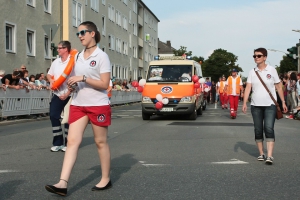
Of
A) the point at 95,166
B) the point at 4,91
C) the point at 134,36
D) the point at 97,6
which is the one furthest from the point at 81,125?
the point at 134,36

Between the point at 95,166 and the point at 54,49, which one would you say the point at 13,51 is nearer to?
the point at 54,49

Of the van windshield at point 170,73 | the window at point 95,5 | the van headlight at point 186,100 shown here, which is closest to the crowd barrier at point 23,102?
the van windshield at point 170,73

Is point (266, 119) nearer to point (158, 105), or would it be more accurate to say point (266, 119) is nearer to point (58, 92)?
point (58, 92)

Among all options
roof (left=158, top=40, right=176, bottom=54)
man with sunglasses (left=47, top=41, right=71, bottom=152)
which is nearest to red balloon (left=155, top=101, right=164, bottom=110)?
man with sunglasses (left=47, top=41, right=71, bottom=152)

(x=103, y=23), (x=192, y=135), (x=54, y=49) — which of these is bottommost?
(x=192, y=135)

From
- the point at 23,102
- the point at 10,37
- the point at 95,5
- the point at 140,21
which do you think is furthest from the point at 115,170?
the point at 140,21

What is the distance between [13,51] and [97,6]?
71.5 ft

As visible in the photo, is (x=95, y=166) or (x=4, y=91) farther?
(x=4, y=91)

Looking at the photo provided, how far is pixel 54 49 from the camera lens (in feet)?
60.1

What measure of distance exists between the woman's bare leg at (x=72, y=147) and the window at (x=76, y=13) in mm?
32891

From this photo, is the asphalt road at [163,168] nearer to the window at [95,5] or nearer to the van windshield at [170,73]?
the van windshield at [170,73]

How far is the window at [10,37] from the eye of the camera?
26719 millimetres

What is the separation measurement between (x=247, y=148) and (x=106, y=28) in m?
44.1

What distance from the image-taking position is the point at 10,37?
27141mm
